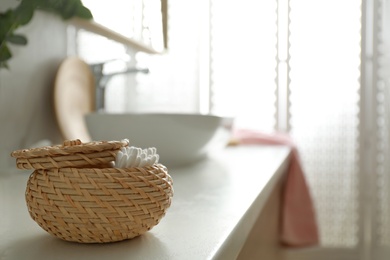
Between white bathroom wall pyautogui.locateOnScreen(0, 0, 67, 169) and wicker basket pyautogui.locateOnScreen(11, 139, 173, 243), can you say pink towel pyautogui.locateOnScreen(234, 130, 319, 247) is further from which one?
wicker basket pyautogui.locateOnScreen(11, 139, 173, 243)

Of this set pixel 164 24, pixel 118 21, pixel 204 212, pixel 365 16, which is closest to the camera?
pixel 204 212

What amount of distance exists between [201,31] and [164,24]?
28.3 inches

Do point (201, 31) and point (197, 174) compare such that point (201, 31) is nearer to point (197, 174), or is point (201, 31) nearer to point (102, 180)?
point (197, 174)

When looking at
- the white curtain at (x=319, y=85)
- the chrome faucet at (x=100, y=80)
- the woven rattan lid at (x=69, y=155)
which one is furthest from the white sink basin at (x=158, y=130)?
the white curtain at (x=319, y=85)

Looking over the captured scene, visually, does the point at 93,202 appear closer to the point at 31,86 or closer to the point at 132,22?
the point at 31,86

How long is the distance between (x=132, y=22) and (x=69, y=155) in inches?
44.0

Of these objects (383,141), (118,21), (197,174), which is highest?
(118,21)

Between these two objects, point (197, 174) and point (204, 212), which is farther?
point (197, 174)

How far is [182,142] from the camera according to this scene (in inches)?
40.1

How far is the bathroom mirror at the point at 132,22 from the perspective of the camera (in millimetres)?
1246

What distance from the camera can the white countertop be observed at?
438 mm

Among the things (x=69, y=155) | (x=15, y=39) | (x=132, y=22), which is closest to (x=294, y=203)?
(x=132, y=22)

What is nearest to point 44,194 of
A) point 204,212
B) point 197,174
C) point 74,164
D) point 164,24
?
point 74,164

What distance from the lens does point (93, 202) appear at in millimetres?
437
